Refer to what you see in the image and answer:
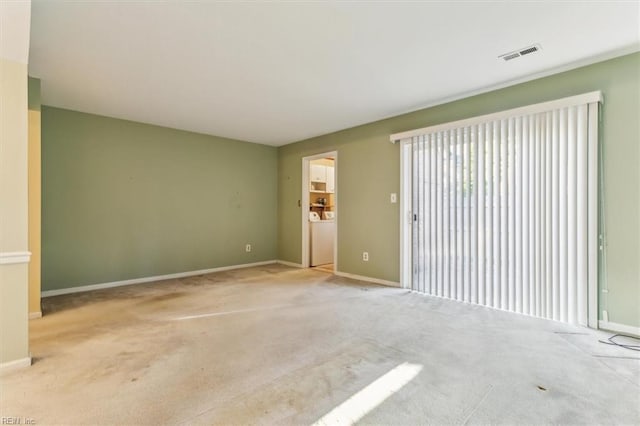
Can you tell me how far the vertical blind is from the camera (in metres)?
2.77

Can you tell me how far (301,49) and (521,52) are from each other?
1.87 meters

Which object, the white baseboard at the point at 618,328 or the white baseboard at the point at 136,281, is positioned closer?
the white baseboard at the point at 618,328

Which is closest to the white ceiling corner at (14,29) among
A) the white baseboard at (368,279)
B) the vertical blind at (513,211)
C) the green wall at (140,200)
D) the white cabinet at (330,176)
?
the green wall at (140,200)

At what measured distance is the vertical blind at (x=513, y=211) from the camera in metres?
2.77

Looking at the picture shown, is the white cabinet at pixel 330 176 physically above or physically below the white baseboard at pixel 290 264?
above

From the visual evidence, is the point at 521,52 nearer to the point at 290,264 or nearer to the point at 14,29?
the point at 14,29

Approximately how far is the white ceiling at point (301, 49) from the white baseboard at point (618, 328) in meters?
2.32

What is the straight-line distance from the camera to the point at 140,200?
459 cm

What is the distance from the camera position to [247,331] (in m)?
2.72

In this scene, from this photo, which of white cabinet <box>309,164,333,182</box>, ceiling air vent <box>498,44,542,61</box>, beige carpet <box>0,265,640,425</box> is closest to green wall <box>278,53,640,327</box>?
white cabinet <box>309,164,333,182</box>

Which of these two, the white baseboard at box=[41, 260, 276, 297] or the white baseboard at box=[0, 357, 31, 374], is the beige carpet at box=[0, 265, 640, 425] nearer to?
the white baseboard at box=[0, 357, 31, 374]

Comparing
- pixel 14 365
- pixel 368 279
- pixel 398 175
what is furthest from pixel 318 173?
pixel 14 365

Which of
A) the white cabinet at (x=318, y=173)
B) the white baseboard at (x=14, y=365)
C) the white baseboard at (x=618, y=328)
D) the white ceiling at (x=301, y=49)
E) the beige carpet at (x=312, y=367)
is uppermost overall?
the white ceiling at (x=301, y=49)

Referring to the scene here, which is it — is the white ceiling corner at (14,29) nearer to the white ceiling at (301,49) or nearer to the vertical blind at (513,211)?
the white ceiling at (301,49)
